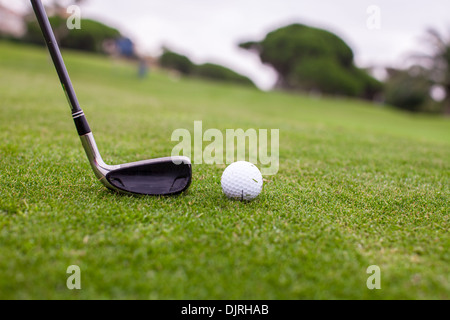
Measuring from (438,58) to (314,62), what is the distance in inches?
444

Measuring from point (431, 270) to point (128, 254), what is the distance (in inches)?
73.0

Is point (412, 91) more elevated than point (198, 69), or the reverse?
point (198, 69)

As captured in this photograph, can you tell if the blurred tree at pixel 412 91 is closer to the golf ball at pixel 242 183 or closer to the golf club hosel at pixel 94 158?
the golf ball at pixel 242 183

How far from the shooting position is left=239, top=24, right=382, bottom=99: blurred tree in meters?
34.0

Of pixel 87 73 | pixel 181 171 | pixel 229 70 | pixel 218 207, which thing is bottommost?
pixel 218 207

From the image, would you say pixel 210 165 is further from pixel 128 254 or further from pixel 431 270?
pixel 431 270

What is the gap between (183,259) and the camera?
188cm

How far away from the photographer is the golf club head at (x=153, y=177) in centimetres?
271

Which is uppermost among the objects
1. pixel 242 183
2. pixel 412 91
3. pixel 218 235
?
pixel 412 91

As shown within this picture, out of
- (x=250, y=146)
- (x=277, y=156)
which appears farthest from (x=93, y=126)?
(x=277, y=156)
